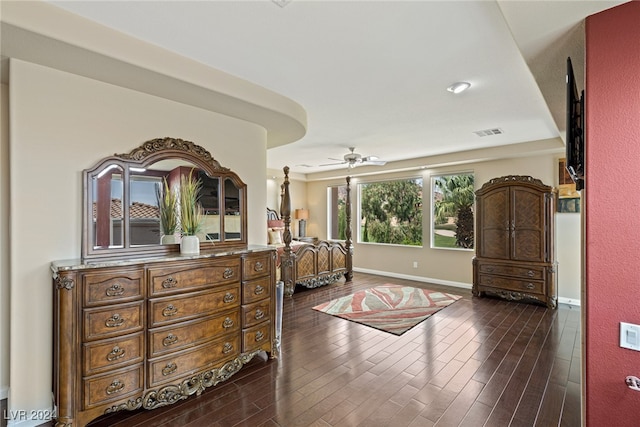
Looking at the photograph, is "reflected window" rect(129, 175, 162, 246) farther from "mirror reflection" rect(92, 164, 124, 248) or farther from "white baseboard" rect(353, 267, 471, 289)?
"white baseboard" rect(353, 267, 471, 289)

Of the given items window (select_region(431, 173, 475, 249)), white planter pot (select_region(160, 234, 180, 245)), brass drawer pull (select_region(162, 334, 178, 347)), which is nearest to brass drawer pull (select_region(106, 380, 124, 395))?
brass drawer pull (select_region(162, 334, 178, 347))

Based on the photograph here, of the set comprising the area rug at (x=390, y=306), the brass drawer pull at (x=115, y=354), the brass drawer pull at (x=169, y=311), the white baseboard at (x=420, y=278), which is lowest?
the area rug at (x=390, y=306)

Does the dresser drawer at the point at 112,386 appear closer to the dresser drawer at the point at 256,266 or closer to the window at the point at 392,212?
the dresser drawer at the point at 256,266

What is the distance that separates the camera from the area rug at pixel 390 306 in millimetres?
3994

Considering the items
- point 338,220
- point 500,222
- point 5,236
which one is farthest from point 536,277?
point 5,236

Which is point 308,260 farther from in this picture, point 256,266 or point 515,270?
point 515,270

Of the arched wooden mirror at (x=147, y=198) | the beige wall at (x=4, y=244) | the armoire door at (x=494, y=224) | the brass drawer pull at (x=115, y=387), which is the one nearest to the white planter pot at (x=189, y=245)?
the arched wooden mirror at (x=147, y=198)

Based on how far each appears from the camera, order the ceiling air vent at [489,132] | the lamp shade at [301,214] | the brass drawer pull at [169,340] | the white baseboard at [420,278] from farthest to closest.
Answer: the lamp shade at [301,214], the white baseboard at [420,278], the ceiling air vent at [489,132], the brass drawer pull at [169,340]

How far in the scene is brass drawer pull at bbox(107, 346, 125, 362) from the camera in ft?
6.58

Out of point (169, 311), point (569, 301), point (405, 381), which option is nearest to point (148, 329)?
point (169, 311)

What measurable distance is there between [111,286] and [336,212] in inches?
260

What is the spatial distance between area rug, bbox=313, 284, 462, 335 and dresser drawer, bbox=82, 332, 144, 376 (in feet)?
8.83

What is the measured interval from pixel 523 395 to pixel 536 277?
2834mm

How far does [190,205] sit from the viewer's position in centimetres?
273
